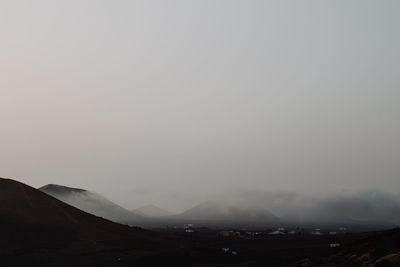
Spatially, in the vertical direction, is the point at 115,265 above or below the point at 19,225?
below

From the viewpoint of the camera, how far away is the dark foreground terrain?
46.4 metres

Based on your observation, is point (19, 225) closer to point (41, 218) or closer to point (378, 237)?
point (41, 218)

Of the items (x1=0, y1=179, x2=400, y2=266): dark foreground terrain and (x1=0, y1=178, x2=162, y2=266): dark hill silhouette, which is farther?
(x1=0, y1=178, x2=162, y2=266): dark hill silhouette

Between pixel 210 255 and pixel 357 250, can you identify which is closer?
pixel 357 250

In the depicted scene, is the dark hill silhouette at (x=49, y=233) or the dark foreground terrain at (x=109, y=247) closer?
the dark foreground terrain at (x=109, y=247)

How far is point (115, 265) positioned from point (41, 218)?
46.0m

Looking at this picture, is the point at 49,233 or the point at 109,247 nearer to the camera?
the point at 109,247

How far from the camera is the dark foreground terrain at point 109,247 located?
4644 cm

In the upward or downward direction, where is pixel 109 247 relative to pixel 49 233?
downward

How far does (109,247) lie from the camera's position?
8450 cm

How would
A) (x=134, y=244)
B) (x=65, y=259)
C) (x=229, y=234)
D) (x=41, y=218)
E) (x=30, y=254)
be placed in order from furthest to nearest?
(x=229, y=234), (x=41, y=218), (x=134, y=244), (x=30, y=254), (x=65, y=259)

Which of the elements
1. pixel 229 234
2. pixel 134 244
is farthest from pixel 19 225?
pixel 229 234

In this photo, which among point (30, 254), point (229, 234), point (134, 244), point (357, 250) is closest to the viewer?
point (357, 250)

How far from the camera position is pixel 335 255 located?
47.7m
